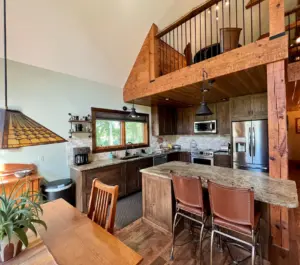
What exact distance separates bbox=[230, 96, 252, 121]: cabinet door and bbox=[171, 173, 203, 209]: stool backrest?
8.74 ft

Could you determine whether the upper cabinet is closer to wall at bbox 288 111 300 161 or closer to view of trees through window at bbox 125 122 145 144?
view of trees through window at bbox 125 122 145 144

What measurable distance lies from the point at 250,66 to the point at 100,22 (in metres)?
2.59

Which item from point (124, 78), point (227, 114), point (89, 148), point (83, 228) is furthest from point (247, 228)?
point (124, 78)

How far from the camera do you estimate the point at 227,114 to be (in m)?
4.32

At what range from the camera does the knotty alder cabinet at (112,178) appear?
2867 millimetres

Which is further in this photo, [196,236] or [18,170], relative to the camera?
[18,170]

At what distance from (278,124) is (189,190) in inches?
55.6

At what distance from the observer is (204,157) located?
4.37 m

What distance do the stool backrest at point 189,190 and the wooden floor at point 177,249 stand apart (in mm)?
666

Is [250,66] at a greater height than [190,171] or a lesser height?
greater

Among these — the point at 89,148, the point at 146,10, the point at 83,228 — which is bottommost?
the point at 83,228

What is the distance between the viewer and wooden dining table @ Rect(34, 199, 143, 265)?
93 centimetres

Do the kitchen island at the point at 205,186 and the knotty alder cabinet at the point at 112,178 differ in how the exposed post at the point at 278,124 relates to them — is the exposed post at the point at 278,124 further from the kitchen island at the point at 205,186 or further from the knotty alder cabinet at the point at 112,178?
the knotty alder cabinet at the point at 112,178

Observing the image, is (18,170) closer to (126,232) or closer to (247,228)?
(126,232)
